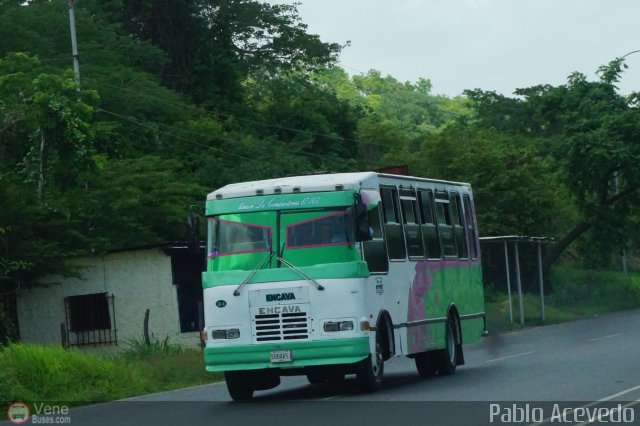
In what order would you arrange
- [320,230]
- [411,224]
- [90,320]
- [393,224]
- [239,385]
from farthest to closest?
[90,320] → [411,224] → [393,224] → [239,385] → [320,230]

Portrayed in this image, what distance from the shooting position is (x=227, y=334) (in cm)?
1750

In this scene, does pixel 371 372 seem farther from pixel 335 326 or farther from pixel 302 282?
pixel 302 282

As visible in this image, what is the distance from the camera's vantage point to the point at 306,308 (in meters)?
17.2

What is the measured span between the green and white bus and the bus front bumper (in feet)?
0.05

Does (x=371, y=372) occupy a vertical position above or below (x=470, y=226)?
below

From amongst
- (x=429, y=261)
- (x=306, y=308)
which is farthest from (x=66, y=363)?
(x=429, y=261)

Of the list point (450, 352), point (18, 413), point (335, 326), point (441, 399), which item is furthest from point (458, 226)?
point (18, 413)

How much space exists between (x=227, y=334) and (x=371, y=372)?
2164mm

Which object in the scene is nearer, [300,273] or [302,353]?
[302,353]

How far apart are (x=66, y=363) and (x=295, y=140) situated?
133ft

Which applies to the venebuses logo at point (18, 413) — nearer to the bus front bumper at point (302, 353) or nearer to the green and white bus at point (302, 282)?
the green and white bus at point (302, 282)

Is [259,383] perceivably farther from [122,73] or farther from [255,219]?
[122,73]

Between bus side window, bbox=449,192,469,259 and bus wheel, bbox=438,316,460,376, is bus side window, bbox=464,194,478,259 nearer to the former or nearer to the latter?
bus side window, bbox=449,192,469,259

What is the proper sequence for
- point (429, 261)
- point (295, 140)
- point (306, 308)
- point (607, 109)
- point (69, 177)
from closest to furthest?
point (306, 308) → point (429, 261) → point (69, 177) → point (607, 109) → point (295, 140)
